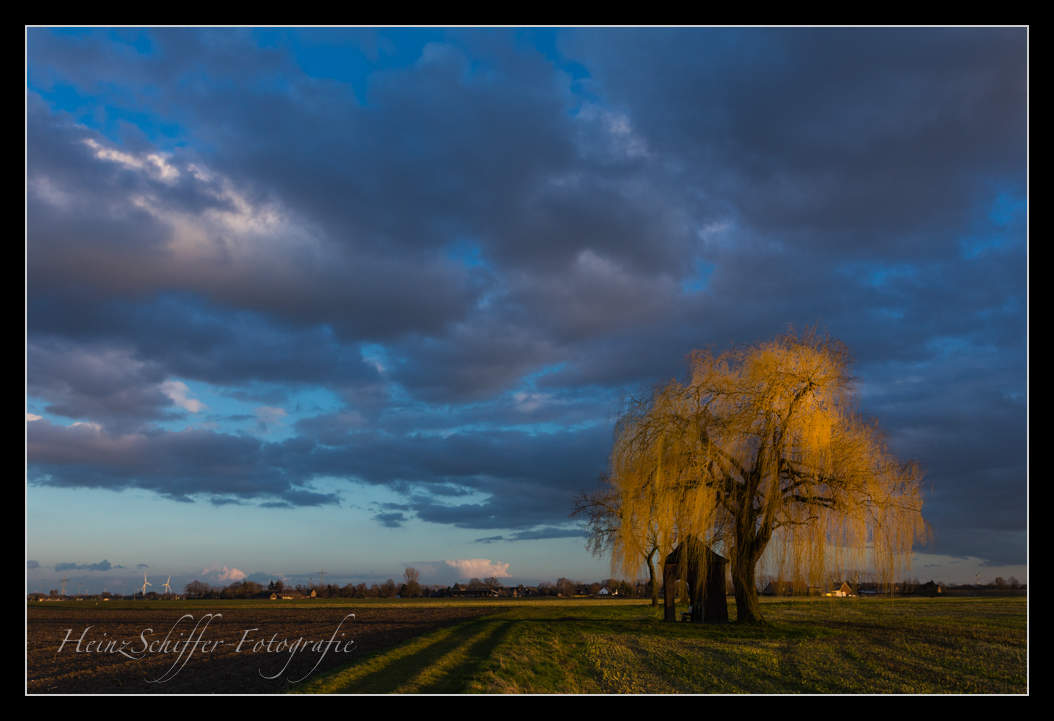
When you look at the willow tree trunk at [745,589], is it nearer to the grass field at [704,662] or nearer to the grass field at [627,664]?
the grass field at [627,664]

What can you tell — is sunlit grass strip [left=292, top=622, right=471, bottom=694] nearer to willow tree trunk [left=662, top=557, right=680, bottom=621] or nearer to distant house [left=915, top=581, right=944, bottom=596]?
willow tree trunk [left=662, top=557, right=680, bottom=621]

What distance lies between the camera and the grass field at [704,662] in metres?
14.6

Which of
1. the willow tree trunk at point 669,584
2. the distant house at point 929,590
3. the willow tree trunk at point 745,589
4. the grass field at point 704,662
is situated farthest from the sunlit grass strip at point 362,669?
the distant house at point 929,590

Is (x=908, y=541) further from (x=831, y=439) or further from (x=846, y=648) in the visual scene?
(x=846, y=648)

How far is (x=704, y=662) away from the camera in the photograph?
58.5ft

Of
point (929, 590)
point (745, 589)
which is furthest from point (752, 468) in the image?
point (929, 590)

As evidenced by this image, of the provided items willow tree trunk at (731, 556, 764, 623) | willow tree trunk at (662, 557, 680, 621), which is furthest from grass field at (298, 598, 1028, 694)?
willow tree trunk at (662, 557, 680, 621)

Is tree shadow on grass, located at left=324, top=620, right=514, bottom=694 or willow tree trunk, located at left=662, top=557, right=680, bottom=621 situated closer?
tree shadow on grass, located at left=324, top=620, right=514, bottom=694

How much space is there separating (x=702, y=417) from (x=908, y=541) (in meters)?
8.64

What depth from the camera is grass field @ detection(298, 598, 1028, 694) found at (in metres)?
14.6

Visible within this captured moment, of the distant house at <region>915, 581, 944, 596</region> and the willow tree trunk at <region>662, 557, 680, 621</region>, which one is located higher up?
the willow tree trunk at <region>662, 557, 680, 621</region>

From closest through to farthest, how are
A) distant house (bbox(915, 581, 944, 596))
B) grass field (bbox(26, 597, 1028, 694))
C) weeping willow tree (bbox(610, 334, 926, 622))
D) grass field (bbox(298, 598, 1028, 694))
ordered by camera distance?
grass field (bbox(298, 598, 1028, 694))
grass field (bbox(26, 597, 1028, 694))
weeping willow tree (bbox(610, 334, 926, 622))
distant house (bbox(915, 581, 944, 596))
